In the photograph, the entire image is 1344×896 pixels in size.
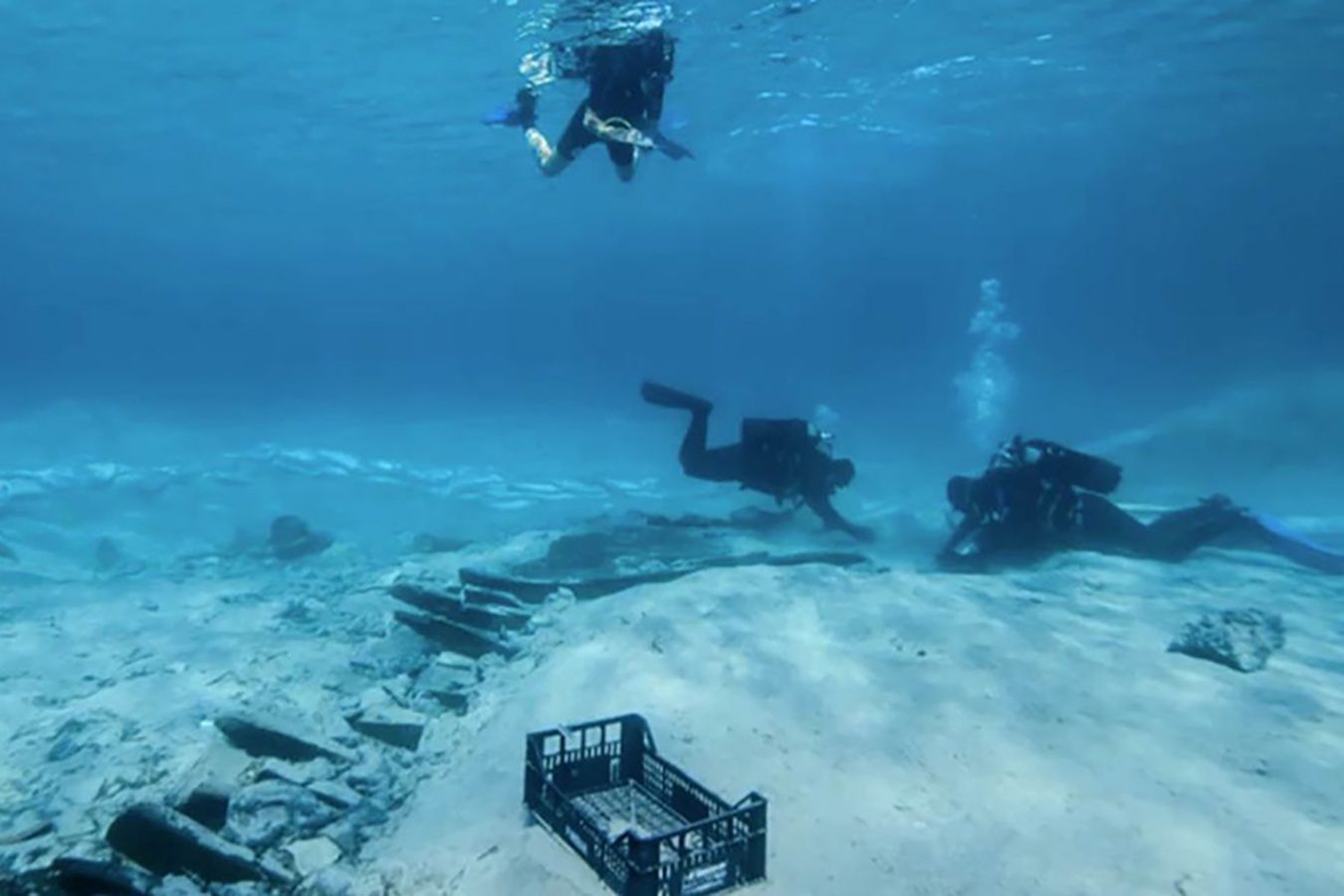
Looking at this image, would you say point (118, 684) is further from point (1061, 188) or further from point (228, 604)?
point (1061, 188)

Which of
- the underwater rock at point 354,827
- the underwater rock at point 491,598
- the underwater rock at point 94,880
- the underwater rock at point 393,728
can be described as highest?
the underwater rock at point 94,880

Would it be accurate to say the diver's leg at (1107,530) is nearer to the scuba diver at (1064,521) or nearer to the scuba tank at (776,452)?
the scuba diver at (1064,521)

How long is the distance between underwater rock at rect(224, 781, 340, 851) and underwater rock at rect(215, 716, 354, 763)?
1.69 ft

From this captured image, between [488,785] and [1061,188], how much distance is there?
66845mm

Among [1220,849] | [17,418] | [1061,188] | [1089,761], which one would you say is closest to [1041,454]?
[1089,761]

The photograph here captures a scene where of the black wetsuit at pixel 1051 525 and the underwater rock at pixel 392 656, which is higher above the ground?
the black wetsuit at pixel 1051 525

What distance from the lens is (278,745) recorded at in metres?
5.15

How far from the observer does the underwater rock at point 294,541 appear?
15.2 m

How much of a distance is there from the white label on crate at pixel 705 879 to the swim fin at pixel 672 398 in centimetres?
762

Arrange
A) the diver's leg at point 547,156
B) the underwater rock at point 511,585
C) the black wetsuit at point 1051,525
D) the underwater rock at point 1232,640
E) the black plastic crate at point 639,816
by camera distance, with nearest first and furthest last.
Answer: the black plastic crate at point 639,816 → the underwater rock at point 1232,640 → the underwater rock at point 511,585 → the black wetsuit at point 1051,525 → the diver's leg at point 547,156

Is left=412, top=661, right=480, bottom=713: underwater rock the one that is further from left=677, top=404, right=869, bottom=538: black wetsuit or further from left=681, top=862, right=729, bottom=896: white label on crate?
left=677, top=404, right=869, bottom=538: black wetsuit

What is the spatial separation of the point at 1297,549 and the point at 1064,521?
3598 millimetres

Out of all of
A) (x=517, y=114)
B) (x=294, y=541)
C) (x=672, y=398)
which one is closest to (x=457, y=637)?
(x=672, y=398)

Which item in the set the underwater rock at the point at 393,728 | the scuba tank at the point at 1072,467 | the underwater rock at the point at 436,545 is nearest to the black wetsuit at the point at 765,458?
the scuba tank at the point at 1072,467
